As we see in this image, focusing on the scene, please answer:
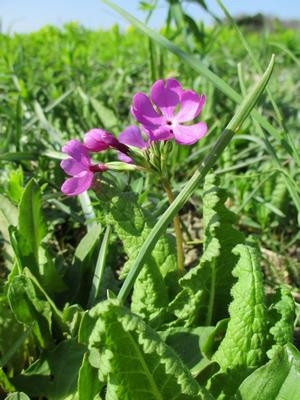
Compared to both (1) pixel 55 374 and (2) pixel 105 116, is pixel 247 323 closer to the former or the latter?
(1) pixel 55 374

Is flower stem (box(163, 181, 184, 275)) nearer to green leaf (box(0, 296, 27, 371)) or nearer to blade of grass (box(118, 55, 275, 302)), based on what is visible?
blade of grass (box(118, 55, 275, 302))

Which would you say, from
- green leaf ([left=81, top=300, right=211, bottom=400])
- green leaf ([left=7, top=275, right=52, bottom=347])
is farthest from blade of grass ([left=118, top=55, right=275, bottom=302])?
green leaf ([left=7, top=275, right=52, bottom=347])

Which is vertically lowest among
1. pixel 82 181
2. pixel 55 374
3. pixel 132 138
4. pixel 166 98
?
pixel 55 374

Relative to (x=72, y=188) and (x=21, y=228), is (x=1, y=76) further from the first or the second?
(x=72, y=188)

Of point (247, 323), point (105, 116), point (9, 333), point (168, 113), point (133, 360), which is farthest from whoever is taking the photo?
point (105, 116)

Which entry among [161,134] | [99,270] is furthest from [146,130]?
[99,270]

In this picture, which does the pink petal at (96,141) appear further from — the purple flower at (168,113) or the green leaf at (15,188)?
the green leaf at (15,188)

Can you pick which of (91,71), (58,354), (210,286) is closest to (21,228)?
(58,354)
